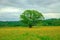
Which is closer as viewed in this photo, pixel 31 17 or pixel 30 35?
pixel 30 35

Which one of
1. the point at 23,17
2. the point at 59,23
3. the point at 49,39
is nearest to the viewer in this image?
the point at 49,39

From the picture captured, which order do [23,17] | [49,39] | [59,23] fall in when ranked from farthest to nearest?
[59,23] < [23,17] < [49,39]

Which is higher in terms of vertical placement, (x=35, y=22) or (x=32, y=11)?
(x=32, y=11)

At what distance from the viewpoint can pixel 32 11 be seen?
45.2m

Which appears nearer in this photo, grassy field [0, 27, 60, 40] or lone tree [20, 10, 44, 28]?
grassy field [0, 27, 60, 40]

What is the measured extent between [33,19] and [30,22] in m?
1.22

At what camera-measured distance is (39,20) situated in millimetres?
45156

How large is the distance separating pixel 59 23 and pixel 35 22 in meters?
13.8

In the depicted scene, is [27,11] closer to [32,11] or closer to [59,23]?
[32,11]

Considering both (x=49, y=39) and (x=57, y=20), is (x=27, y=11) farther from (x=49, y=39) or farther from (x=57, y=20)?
(x=49, y=39)

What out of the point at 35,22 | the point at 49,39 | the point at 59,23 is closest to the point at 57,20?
the point at 59,23

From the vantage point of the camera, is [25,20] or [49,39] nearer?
[49,39]

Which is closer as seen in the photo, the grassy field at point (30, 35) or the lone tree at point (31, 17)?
the grassy field at point (30, 35)

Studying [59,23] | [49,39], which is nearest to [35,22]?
[59,23]
